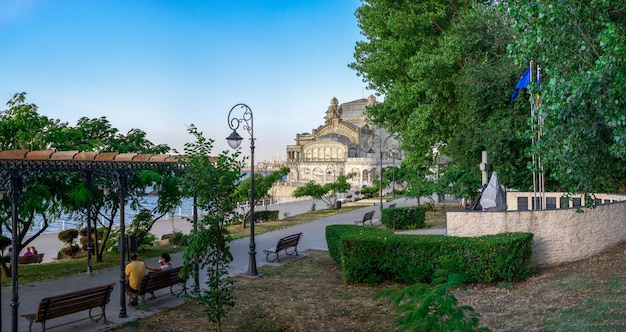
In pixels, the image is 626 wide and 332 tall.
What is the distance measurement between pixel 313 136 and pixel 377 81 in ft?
347

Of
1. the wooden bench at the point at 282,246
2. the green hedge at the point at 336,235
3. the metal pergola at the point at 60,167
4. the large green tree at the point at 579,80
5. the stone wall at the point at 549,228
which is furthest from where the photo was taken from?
the wooden bench at the point at 282,246

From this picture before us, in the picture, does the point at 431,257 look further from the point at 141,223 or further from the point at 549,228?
the point at 141,223

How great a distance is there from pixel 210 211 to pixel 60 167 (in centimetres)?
357

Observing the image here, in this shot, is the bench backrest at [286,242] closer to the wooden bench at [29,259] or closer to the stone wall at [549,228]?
the stone wall at [549,228]

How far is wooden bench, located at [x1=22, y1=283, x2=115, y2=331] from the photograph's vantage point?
7905 mm

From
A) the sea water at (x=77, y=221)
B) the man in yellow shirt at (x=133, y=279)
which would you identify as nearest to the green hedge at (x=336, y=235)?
the man in yellow shirt at (x=133, y=279)

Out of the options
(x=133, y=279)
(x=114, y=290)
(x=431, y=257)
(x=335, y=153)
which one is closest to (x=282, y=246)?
(x=114, y=290)

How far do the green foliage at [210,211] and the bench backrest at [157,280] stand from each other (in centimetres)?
214

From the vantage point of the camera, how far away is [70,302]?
8289 mm

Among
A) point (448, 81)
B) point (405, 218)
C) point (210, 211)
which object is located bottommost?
point (405, 218)

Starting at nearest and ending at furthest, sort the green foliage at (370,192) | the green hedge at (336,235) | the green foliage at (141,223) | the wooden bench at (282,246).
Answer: the green hedge at (336,235)
the wooden bench at (282,246)
the green foliage at (141,223)
the green foliage at (370,192)

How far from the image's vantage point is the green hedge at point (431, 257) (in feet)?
34.9

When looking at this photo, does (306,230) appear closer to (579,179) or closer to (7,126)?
(7,126)

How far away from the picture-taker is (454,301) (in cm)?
492
